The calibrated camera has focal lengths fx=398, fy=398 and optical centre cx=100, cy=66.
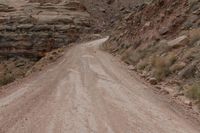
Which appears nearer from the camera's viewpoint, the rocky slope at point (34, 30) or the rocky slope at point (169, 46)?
the rocky slope at point (169, 46)

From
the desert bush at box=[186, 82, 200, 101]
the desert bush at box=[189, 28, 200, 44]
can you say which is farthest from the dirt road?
the desert bush at box=[189, 28, 200, 44]

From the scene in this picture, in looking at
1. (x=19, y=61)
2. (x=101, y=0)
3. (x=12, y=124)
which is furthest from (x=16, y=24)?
(x=12, y=124)

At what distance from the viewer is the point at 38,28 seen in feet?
166

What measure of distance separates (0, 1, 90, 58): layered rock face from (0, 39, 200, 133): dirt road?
32593mm

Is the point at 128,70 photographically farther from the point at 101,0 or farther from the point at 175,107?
the point at 101,0

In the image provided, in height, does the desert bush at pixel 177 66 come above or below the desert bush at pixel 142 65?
above

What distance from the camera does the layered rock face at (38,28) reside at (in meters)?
47.9

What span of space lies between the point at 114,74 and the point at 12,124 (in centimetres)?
892

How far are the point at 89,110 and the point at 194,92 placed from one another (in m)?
4.10

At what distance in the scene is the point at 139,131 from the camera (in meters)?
8.71

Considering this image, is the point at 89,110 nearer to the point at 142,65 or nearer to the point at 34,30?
the point at 142,65

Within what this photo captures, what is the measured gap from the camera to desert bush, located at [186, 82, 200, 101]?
1269cm

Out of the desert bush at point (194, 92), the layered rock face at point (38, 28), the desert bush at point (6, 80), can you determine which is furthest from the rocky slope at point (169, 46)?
the layered rock face at point (38, 28)

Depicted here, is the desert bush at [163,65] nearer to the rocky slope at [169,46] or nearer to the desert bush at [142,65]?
the rocky slope at [169,46]
